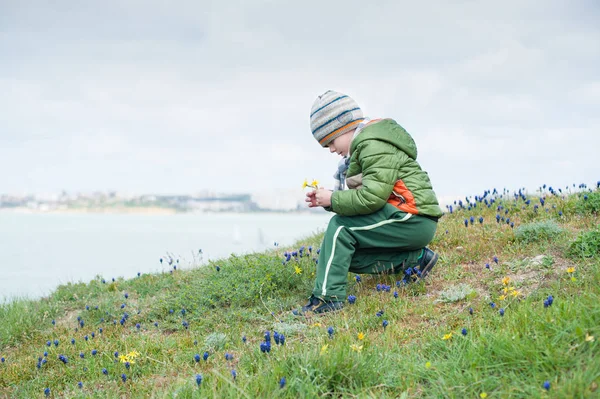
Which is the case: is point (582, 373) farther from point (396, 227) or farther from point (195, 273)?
point (195, 273)

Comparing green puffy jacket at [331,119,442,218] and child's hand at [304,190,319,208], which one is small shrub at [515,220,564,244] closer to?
green puffy jacket at [331,119,442,218]

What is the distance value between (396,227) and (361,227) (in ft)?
1.15

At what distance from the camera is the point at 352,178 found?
16.2 feet

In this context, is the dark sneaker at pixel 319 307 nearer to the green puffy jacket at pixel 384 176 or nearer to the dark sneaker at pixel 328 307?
the dark sneaker at pixel 328 307

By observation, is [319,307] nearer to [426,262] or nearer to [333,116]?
[426,262]


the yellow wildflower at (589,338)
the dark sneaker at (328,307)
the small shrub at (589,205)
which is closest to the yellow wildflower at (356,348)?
the yellow wildflower at (589,338)

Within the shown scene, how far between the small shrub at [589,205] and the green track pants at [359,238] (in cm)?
316

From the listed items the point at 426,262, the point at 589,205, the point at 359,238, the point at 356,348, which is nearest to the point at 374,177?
the point at 359,238

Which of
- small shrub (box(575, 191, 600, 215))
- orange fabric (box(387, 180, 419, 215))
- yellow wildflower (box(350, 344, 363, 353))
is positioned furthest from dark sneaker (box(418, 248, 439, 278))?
small shrub (box(575, 191, 600, 215))

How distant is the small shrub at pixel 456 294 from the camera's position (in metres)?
4.48

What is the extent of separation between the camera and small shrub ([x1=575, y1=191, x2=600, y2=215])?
6641 mm

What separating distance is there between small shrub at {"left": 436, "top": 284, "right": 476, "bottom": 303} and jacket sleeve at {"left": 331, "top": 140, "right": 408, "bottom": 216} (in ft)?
3.44

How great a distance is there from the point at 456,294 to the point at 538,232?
1.93m

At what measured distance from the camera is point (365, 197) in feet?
15.2
